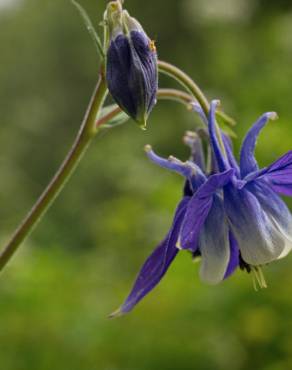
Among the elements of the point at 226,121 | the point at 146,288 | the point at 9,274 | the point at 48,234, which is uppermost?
the point at 226,121

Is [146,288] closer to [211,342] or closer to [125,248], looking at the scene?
[211,342]

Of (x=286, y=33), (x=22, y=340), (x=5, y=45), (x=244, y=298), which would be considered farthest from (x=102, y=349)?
(x=5, y=45)

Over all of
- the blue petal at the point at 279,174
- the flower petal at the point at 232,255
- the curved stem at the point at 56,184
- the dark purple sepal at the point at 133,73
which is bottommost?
the flower petal at the point at 232,255

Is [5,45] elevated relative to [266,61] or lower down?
elevated

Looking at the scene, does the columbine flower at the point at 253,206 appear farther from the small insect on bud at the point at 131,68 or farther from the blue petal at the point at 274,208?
the small insect on bud at the point at 131,68

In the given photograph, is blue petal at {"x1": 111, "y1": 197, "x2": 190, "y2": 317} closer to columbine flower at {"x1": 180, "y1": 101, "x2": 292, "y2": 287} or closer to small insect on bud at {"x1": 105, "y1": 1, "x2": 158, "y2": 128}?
columbine flower at {"x1": 180, "y1": 101, "x2": 292, "y2": 287}

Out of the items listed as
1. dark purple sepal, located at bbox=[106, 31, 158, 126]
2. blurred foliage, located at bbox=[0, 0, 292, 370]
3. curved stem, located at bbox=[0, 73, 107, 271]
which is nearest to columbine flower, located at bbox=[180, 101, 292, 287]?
dark purple sepal, located at bbox=[106, 31, 158, 126]

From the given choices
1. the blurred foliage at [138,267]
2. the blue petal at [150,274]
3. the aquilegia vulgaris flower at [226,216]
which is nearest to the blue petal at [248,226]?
the aquilegia vulgaris flower at [226,216]
